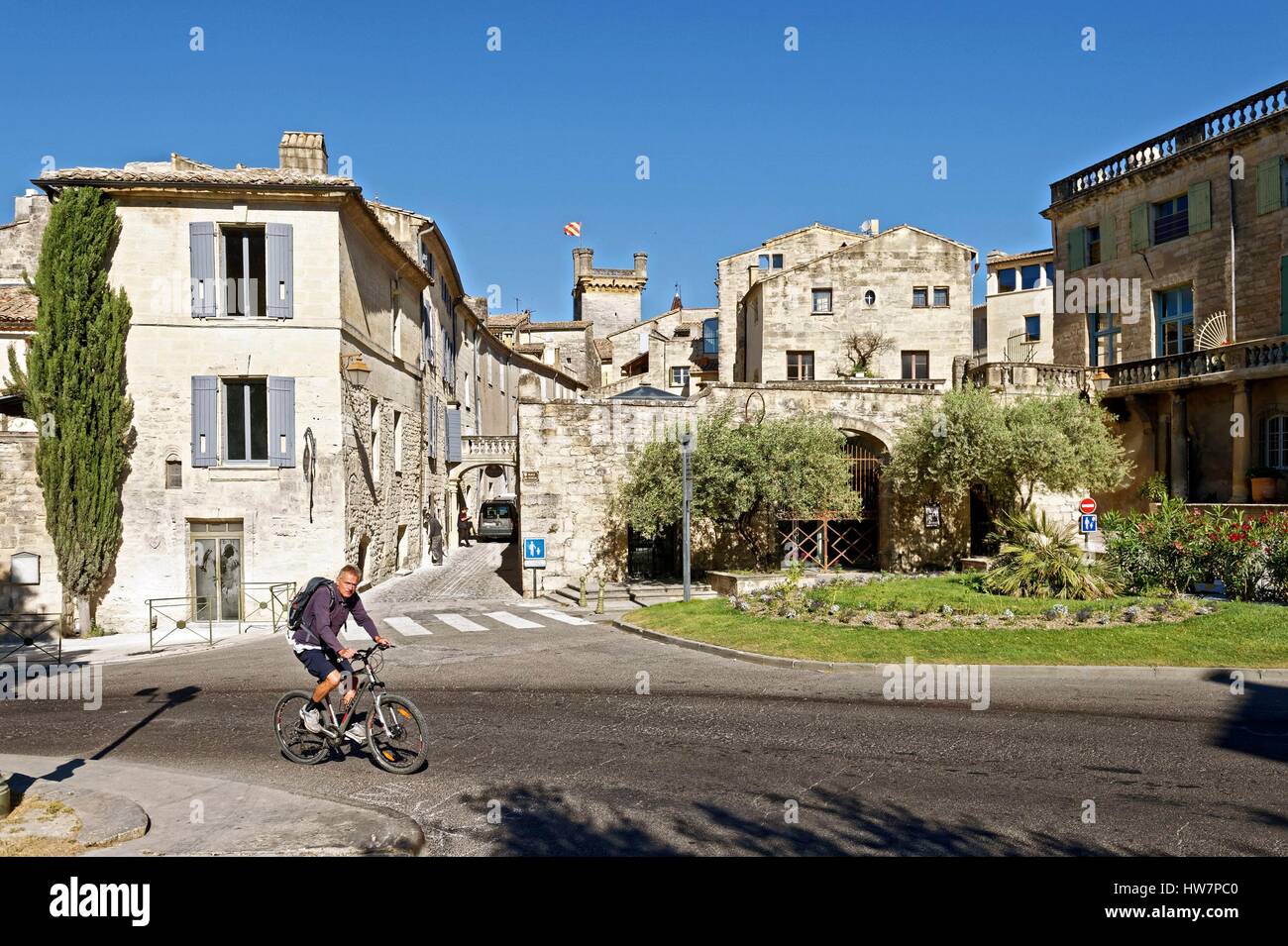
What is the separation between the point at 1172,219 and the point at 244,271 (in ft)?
87.1

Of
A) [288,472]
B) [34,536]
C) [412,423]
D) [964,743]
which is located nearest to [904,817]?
[964,743]

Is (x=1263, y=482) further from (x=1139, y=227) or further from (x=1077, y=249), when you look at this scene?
(x=1077, y=249)

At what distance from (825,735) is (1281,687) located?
6663 millimetres

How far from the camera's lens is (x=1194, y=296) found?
27.3m

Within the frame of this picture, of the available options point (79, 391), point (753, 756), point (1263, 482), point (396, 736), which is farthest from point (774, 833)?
point (1263, 482)

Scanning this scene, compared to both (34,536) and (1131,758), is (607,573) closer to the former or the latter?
(34,536)

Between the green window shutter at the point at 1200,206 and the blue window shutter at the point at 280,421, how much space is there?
1008 inches

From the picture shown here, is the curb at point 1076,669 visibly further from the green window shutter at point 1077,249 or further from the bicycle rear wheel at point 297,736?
the green window shutter at point 1077,249

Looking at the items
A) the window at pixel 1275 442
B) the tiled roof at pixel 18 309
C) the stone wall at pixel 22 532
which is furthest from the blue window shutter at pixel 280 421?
the window at pixel 1275 442

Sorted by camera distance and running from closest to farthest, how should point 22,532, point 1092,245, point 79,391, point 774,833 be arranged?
point 774,833, point 79,391, point 22,532, point 1092,245

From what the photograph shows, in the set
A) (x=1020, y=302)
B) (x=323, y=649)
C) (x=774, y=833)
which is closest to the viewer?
(x=774, y=833)

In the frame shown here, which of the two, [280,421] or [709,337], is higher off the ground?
[709,337]

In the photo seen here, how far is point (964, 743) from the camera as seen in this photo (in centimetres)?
887

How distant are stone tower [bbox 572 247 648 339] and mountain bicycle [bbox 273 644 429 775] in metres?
65.6
